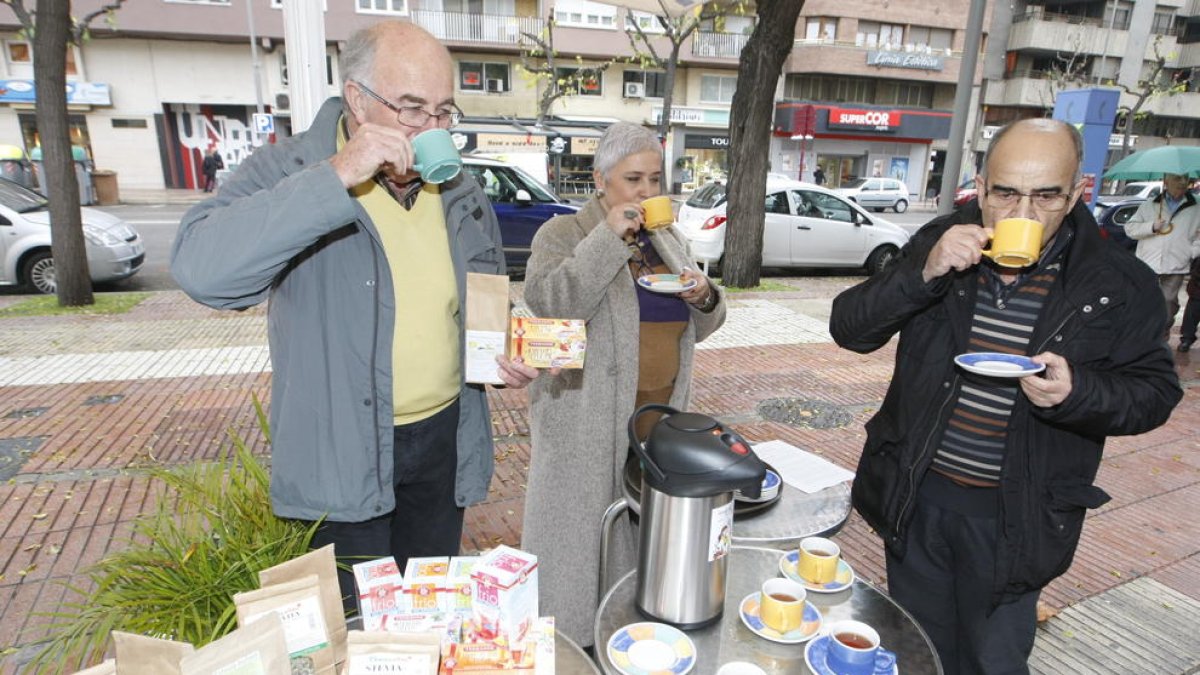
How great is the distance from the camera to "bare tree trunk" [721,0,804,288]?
8633 mm

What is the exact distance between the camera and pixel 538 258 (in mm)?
2338

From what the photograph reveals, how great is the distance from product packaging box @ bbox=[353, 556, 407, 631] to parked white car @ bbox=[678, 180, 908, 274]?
33.0 feet

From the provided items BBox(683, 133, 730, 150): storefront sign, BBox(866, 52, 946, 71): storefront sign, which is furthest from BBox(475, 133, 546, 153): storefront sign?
BBox(866, 52, 946, 71): storefront sign

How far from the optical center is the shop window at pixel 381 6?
85.6ft

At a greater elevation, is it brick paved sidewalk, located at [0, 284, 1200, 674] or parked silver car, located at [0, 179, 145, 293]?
parked silver car, located at [0, 179, 145, 293]

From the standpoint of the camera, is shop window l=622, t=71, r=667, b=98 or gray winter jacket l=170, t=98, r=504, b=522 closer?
gray winter jacket l=170, t=98, r=504, b=522

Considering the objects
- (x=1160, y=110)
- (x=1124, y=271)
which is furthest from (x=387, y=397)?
(x=1160, y=110)

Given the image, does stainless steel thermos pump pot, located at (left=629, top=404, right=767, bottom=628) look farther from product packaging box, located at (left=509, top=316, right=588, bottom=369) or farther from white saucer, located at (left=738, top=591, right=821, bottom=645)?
product packaging box, located at (left=509, top=316, right=588, bottom=369)

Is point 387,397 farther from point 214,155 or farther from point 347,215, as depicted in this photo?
point 214,155

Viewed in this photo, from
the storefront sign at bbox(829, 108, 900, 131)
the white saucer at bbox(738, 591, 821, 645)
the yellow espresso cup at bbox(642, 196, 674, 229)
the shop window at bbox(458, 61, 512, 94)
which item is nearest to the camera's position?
the white saucer at bbox(738, 591, 821, 645)

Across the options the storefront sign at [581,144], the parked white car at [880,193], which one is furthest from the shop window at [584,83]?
the parked white car at [880,193]

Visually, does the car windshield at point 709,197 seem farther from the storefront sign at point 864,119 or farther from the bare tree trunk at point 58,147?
the storefront sign at point 864,119

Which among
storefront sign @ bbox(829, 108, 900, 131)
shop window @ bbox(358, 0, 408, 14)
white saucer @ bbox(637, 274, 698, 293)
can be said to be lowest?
white saucer @ bbox(637, 274, 698, 293)

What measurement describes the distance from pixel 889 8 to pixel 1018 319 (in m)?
36.2
